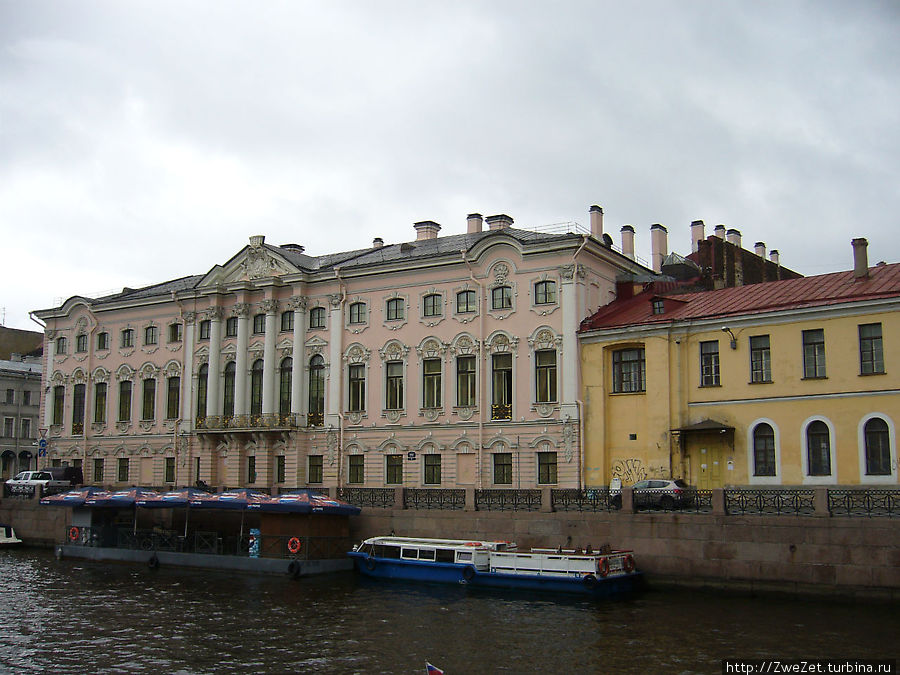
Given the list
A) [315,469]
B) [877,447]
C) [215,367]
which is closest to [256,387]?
[215,367]

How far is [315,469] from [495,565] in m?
16.6

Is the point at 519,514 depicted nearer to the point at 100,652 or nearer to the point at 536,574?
the point at 536,574

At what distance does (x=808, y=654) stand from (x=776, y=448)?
46.8 feet

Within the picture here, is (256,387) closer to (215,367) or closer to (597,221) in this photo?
(215,367)

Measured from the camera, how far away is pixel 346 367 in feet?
145

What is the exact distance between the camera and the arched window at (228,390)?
157ft

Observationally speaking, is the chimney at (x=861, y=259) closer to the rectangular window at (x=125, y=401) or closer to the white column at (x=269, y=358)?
the white column at (x=269, y=358)

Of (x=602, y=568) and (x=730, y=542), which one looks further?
(x=602, y=568)

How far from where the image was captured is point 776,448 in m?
32.9

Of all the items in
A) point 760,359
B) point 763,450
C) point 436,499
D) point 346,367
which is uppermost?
point 346,367

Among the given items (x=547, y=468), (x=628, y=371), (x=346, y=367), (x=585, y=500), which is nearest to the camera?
(x=585, y=500)

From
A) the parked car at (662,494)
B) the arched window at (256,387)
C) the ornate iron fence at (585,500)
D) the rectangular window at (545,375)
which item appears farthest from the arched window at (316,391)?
the parked car at (662,494)

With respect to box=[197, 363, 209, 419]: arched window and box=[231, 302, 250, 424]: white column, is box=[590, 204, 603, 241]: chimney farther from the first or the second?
box=[197, 363, 209, 419]: arched window

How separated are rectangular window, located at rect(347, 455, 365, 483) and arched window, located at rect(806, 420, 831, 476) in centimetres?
1966
